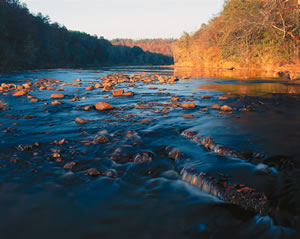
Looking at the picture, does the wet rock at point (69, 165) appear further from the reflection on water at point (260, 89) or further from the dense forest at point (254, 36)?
the dense forest at point (254, 36)

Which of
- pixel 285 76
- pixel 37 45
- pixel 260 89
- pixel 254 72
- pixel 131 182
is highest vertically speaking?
pixel 37 45

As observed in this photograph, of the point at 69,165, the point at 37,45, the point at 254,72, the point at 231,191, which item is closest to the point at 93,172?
the point at 69,165

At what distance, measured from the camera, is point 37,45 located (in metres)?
56.4

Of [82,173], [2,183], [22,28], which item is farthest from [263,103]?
[22,28]

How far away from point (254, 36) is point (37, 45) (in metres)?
54.6

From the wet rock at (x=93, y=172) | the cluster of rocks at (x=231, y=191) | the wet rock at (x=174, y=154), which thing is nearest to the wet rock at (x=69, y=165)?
the wet rock at (x=93, y=172)

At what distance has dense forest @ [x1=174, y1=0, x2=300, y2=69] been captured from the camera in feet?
54.5

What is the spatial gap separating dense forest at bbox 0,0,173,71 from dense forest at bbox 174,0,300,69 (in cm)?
3561

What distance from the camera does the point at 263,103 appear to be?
8180mm

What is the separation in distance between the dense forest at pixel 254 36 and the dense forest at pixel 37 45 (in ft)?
117

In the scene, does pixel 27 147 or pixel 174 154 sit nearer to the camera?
pixel 174 154

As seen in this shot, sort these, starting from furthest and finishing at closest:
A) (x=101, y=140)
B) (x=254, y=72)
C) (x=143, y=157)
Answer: (x=254, y=72) → (x=101, y=140) → (x=143, y=157)

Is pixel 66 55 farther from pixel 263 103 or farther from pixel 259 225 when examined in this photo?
pixel 259 225

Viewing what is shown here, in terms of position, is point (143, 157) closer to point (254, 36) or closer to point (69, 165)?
point (69, 165)
